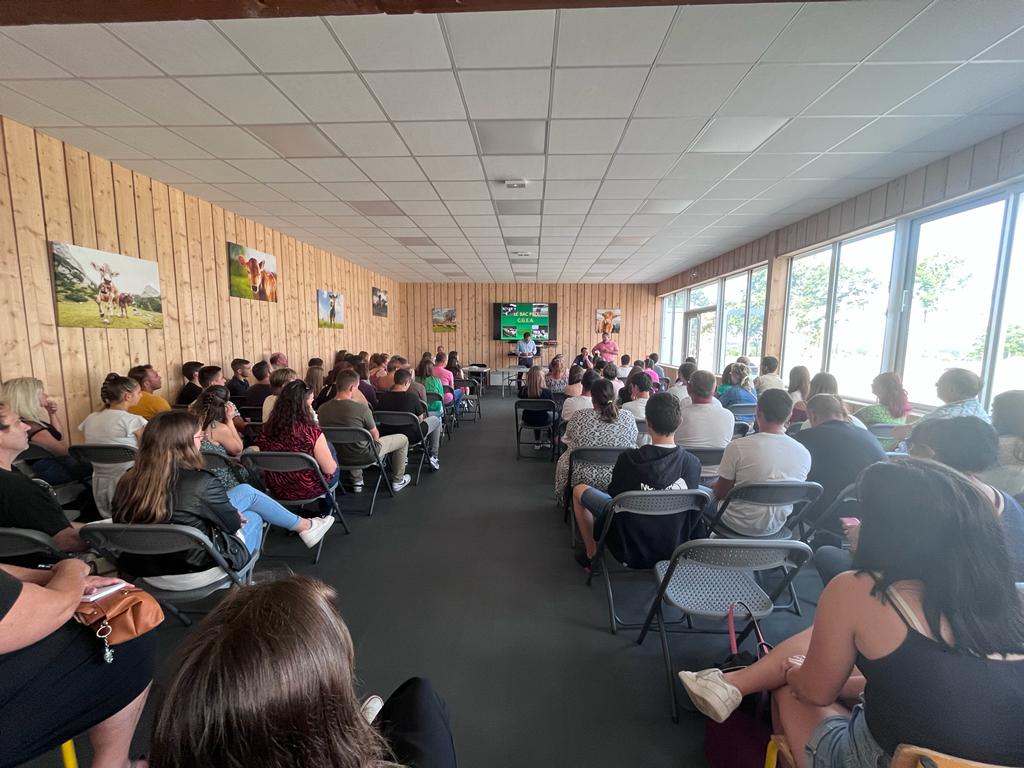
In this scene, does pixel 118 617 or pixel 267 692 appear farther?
pixel 118 617

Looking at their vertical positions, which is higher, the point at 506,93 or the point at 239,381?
the point at 506,93

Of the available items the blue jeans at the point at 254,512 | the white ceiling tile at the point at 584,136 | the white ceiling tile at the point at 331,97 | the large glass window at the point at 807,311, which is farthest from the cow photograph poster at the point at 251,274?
the large glass window at the point at 807,311

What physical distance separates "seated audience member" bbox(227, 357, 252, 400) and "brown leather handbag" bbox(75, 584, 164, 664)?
4088 millimetres

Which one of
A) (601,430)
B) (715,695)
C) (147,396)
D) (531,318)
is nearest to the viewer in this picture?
(715,695)

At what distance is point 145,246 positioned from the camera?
4426 mm

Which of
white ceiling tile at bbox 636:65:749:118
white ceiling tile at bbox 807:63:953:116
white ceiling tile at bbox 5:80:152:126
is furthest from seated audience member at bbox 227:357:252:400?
white ceiling tile at bbox 807:63:953:116

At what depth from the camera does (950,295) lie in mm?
3963

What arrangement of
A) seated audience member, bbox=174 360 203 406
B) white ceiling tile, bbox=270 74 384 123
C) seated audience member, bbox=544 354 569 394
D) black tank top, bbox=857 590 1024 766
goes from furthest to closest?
seated audience member, bbox=544 354 569 394
seated audience member, bbox=174 360 203 406
white ceiling tile, bbox=270 74 384 123
black tank top, bbox=857 590 1024 766

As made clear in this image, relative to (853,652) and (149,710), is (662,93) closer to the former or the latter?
(853,652)

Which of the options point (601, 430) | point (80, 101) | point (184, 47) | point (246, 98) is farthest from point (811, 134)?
point (80, 101)

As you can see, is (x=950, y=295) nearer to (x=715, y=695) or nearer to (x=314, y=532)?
(x=715, y=695)

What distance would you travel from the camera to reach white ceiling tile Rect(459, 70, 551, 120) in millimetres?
2574

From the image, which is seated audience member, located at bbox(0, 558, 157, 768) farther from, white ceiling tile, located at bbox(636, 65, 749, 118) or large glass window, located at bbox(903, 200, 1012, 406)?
large glass window, located at bbox(903, 200, 1012, 406)

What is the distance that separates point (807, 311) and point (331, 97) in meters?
6.39
